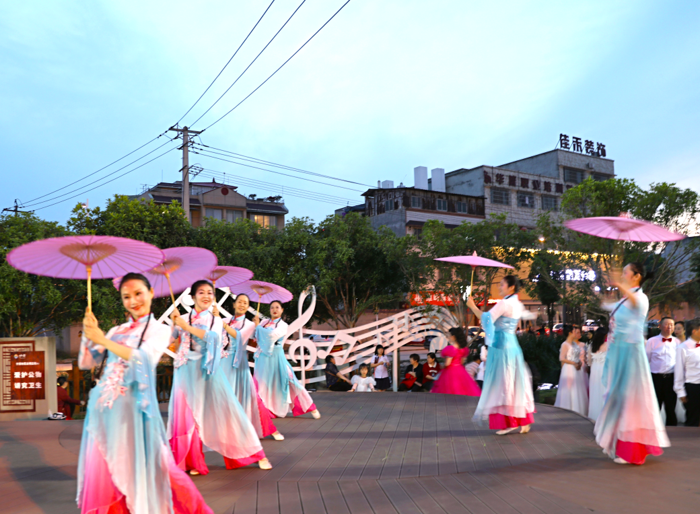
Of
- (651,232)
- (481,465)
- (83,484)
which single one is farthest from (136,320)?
(651,232)

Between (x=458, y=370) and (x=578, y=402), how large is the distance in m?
2.06

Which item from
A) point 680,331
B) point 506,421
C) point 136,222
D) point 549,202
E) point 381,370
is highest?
point 549,202

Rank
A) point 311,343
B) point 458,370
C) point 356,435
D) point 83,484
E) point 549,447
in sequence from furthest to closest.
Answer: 1. point 311,343
2. point 458,370
3. point 356,435
4. point 549,447
5. point 83,484

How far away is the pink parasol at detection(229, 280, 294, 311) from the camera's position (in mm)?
7324

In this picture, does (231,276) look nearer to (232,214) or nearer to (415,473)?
(415,473)

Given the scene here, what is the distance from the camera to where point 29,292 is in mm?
13711

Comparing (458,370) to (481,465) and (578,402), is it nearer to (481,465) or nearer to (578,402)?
(578,402)

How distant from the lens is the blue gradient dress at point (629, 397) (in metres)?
4.73

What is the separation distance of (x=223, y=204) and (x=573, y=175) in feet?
72.8

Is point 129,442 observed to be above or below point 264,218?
below

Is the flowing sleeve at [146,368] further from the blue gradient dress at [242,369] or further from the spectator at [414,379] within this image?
the spectator at [414,379]

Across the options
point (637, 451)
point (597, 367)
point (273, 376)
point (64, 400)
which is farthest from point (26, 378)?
point (637, 451)

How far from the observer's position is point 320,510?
3836 millimetres

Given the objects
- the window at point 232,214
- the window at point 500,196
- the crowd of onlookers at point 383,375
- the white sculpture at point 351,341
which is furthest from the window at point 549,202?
the crowd of onlookers at point 383,375
